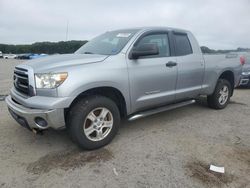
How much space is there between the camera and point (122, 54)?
392 centimetres

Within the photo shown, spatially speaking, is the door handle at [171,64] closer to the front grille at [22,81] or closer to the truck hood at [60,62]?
the truck hood at [60,62]

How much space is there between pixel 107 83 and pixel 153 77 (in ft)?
3.16

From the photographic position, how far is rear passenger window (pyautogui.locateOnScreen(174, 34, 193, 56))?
4875 mm

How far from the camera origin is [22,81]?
3672 millimetres

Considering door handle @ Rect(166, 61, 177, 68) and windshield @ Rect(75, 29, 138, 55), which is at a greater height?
windshield @ Rect(75, 29, 138, 55)

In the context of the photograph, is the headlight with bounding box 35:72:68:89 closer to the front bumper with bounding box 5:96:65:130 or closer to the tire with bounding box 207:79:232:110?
the front bumper with bounding box 5:96:65:130

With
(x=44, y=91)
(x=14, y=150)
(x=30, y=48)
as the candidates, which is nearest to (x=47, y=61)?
(x=44, y=91)

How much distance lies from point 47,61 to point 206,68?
3388mm

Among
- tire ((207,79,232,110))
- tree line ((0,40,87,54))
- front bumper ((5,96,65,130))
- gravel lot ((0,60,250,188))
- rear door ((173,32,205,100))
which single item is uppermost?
tree line ((0,40,87,54))

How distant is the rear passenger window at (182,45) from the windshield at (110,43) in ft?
3.28

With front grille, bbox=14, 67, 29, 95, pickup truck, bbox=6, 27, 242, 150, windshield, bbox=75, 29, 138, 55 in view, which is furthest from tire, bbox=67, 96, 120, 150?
windshield, bbox=75, 29, 138, 55

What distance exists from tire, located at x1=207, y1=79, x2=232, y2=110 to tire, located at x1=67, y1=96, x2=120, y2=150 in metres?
3.05

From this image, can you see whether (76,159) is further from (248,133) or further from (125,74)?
(248,133)

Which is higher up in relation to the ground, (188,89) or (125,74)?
(125,74)
